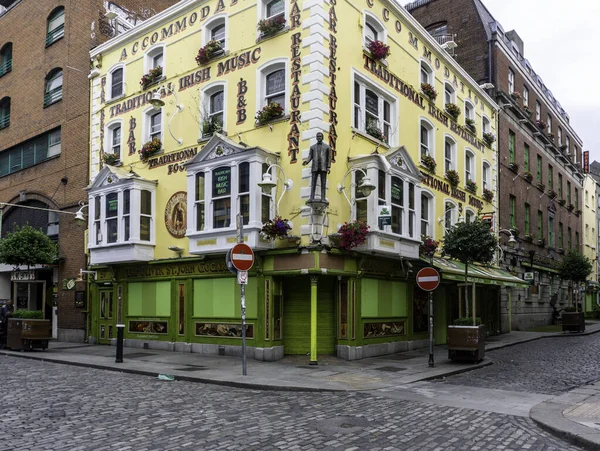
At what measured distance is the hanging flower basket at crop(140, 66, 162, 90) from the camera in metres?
19.4

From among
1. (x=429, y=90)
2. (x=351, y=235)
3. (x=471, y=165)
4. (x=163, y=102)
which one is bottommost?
(x=351, y=235)

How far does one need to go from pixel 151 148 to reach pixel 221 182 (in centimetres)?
419

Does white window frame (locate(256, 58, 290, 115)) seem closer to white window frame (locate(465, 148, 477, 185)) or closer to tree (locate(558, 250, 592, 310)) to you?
white window frame (locate(465, 148, 477, 185))

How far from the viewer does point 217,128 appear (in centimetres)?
1719

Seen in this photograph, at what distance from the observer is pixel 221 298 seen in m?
16.6

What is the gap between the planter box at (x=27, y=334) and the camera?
17594 mm

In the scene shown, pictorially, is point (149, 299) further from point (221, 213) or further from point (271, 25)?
point (271, 25)

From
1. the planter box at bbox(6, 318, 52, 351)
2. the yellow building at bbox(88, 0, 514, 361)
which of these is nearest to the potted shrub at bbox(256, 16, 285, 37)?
the yellow building at bbox(88, 0, 514, 361)

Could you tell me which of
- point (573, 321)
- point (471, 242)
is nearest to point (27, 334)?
point (471, 242)

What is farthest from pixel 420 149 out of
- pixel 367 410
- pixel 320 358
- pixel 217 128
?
→ pixel 367 410

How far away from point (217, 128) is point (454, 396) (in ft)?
34.6

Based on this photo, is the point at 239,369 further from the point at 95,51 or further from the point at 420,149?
the point at 95,51

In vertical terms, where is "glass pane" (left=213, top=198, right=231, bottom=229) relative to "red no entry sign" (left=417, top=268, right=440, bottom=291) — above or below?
above

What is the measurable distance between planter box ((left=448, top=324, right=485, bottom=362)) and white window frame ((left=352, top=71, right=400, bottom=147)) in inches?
243
